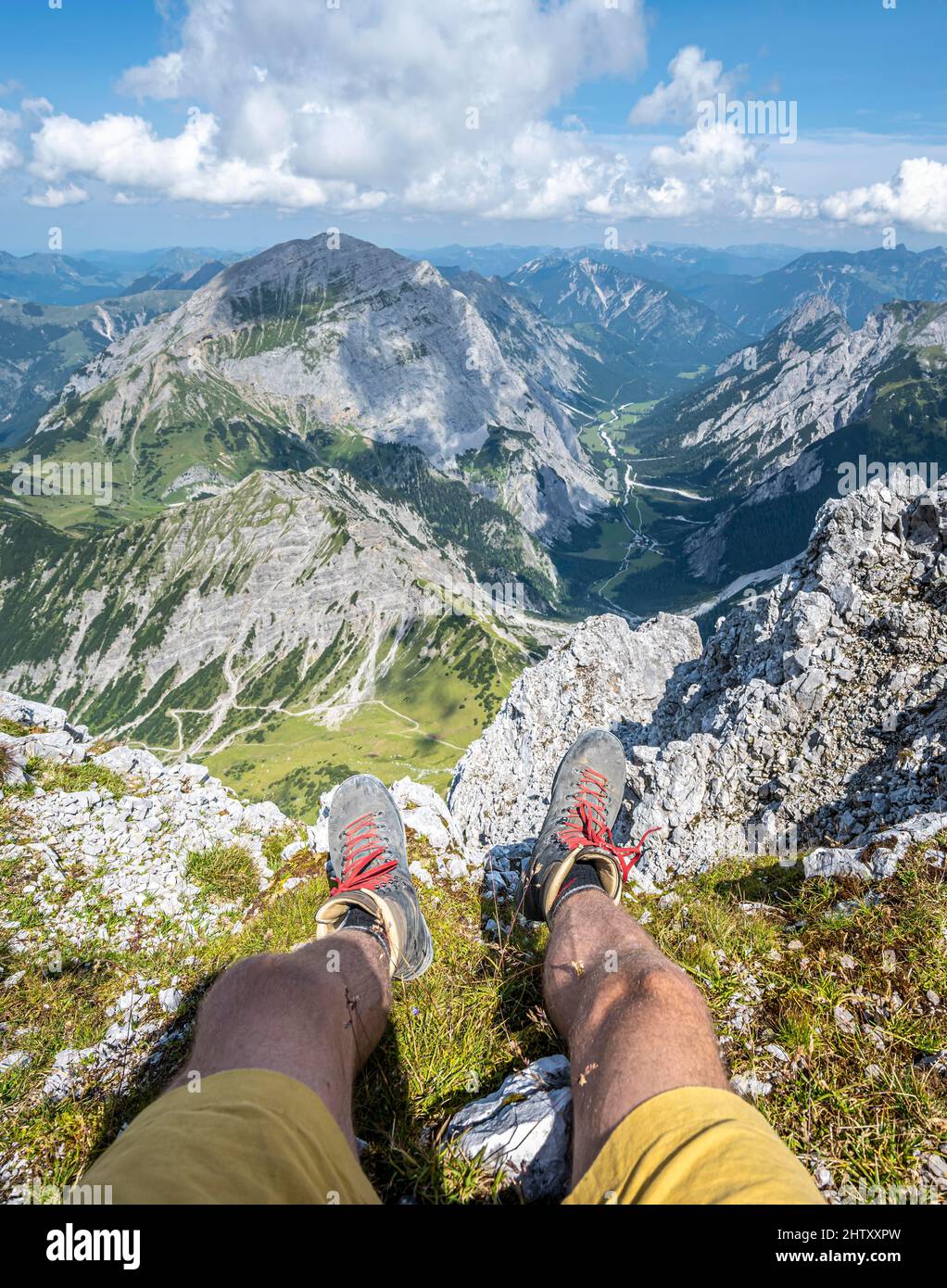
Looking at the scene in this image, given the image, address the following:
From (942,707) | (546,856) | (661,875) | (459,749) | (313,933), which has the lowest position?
(459,749)

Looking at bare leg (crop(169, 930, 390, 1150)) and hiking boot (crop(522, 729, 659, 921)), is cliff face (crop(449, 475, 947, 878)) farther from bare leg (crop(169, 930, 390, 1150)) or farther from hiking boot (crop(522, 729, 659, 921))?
bare leg (crop(169, 930, 390, 1150))

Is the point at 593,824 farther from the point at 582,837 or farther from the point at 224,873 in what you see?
the point at 224,873

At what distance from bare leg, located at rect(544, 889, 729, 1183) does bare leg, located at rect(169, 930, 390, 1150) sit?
1732mm

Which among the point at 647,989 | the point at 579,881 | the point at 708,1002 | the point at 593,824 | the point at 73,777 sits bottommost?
the point at 73,777

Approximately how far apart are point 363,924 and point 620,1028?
3919mm

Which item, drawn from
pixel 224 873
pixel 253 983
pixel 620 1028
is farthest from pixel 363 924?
pixel 224 873

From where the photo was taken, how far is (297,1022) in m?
4.88

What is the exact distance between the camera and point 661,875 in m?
11.6

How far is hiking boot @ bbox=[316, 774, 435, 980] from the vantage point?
745 centimetres

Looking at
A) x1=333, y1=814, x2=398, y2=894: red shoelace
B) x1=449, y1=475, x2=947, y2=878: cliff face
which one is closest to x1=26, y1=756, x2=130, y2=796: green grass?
x1=333, y1=814, x2=398, y2=894: red shoelace

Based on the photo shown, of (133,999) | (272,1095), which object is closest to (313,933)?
(133,999)

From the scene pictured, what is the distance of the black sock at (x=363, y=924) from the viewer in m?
7.32

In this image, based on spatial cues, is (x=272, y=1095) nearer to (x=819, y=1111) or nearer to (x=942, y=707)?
(x=819, y=1111)

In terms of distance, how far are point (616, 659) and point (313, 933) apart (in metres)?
32.3
